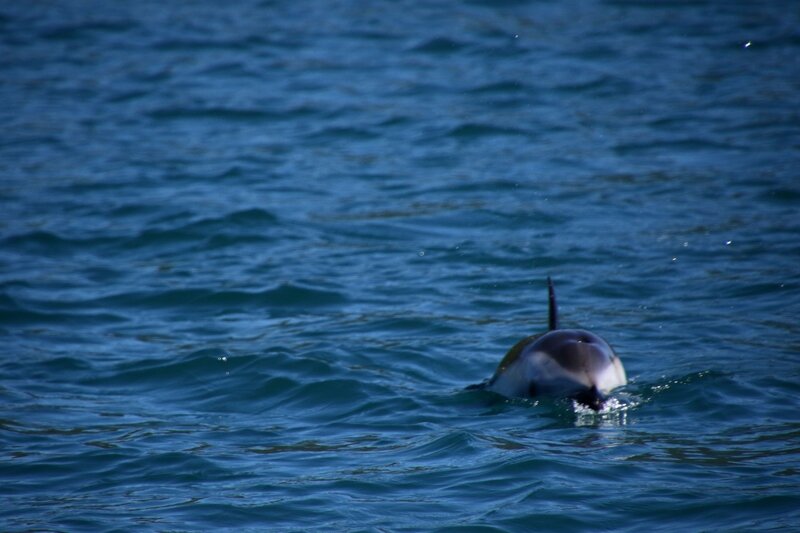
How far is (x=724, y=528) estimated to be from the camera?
493cm

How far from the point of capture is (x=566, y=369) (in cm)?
618

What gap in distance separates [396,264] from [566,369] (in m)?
3.59

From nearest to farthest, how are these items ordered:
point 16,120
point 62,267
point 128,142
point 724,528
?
1. point 724,528
2. point 62,267
3. point 128,142
4. point 16,120

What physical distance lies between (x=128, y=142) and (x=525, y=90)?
15.7 feet

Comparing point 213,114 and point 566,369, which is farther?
point 213,114

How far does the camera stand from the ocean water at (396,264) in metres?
5.56

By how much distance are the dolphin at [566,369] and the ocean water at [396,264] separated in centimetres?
9

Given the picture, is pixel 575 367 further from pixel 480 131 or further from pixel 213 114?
pixel 213 114

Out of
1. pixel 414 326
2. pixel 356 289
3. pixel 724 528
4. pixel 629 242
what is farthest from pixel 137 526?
pixel 629 242

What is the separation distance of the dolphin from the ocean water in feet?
0.31

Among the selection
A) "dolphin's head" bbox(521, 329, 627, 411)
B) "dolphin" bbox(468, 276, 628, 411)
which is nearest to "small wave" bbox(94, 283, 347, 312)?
"dolphin" bbox(468, 276, 628, 411)

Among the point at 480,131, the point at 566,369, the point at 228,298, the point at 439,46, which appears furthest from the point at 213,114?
the point at 566,369

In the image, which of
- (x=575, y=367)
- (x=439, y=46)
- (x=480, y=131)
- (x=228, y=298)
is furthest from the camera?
(x=439, y=46)

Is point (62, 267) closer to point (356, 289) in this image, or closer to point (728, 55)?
point (356, 289)
